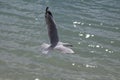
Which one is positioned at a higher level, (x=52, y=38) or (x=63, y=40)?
(x=52, y=38)

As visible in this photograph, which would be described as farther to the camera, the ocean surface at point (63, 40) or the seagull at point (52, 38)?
the ocean surface at point (63, 40)

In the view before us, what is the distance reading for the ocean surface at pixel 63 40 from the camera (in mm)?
8391

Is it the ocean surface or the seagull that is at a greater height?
the seagull

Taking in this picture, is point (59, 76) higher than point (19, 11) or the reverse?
the reverse

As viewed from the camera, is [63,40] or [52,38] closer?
[52,38]

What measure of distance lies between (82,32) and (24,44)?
2.84 metres

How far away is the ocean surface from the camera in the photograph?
8.39 metres

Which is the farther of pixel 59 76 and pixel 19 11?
pixel 19 11

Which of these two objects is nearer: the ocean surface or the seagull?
the seagull

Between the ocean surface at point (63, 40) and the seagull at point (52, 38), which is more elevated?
the seagull at point (52, 38)

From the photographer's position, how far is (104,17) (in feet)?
47.4

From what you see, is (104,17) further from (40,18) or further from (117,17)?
(40,18)

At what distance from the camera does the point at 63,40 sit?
10883 millimetres

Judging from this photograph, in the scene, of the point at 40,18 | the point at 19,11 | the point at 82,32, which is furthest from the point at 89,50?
the point at 19,11
